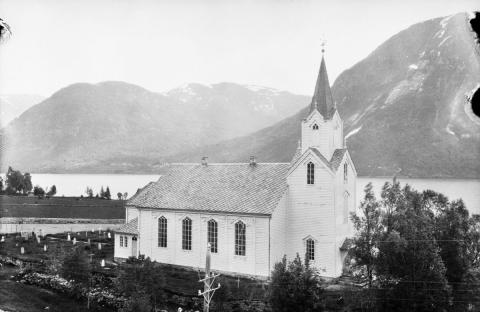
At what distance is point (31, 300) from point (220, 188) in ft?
55.7

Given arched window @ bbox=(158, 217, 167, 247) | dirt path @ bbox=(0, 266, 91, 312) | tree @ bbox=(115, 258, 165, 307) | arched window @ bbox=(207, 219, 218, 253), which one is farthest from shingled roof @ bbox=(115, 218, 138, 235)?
tree @ bbox=(115, 258, 165, 307)

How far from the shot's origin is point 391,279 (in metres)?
25.4

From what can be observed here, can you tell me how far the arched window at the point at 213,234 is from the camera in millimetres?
37875

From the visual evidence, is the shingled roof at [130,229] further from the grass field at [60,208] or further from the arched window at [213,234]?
the grass field at [60,208]

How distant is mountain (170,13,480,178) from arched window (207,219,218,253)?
9588cm

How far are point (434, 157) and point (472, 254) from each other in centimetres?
11972

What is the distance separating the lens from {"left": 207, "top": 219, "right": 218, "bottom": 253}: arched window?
37.9 meters

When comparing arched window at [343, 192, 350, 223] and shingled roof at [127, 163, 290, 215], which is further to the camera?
arched window at [343, 192, 350, 223]

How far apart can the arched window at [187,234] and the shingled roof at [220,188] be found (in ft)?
4.34

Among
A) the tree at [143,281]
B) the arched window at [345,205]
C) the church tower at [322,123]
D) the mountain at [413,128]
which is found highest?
the mountain at [413,128]

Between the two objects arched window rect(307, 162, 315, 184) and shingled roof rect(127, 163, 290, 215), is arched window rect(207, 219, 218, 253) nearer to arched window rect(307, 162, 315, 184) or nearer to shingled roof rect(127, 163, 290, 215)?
shingled roof rect(127, 163, 290, 215)

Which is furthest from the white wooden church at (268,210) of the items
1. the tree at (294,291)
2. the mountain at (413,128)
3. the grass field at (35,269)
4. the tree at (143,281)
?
the mountain at (413,128)

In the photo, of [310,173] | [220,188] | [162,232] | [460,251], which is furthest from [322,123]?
[162,232]

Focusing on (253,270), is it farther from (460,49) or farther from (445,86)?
(460,49)
